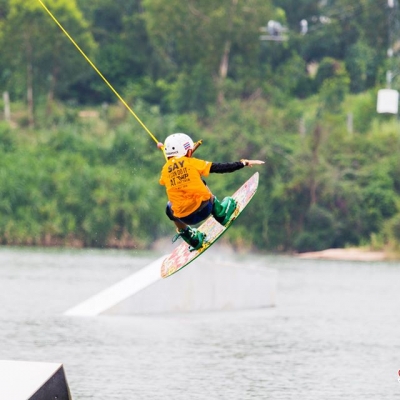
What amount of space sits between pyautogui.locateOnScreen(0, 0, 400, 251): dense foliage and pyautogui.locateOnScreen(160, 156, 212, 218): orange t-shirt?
126 feet

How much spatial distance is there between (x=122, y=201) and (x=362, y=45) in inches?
831

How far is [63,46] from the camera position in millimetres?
67938

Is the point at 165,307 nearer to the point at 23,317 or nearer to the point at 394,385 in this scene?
the point at 23,317

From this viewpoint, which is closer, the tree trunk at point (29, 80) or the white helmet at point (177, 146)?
the white helmet at point (177, 146)

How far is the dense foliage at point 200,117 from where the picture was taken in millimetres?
55688

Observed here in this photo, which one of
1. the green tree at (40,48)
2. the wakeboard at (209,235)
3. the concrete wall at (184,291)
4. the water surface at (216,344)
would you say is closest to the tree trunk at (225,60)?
the green tree at (40,48)

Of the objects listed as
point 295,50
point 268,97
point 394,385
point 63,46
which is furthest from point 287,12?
point 394,385

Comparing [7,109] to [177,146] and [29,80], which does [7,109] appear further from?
[177,146]

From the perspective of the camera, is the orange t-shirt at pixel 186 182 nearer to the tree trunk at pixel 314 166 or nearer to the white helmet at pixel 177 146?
the white helmet at pixel 177 146

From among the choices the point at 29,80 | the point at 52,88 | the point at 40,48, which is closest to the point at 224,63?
the point at 52,88

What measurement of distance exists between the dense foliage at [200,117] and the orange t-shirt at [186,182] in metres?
38.3

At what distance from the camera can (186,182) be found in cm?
1523

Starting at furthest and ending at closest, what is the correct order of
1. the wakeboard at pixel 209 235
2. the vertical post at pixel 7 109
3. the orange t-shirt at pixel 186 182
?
the vertical post at pixel 7 109 → the wakeboard at pixel 209 235 → the orange t-shirt at pixel 186 182

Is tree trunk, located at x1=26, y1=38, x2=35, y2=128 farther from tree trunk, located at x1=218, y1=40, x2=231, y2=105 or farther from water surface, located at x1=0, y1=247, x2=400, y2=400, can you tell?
water surface, located at x1=0, y1=247, x2=400, y2=400
